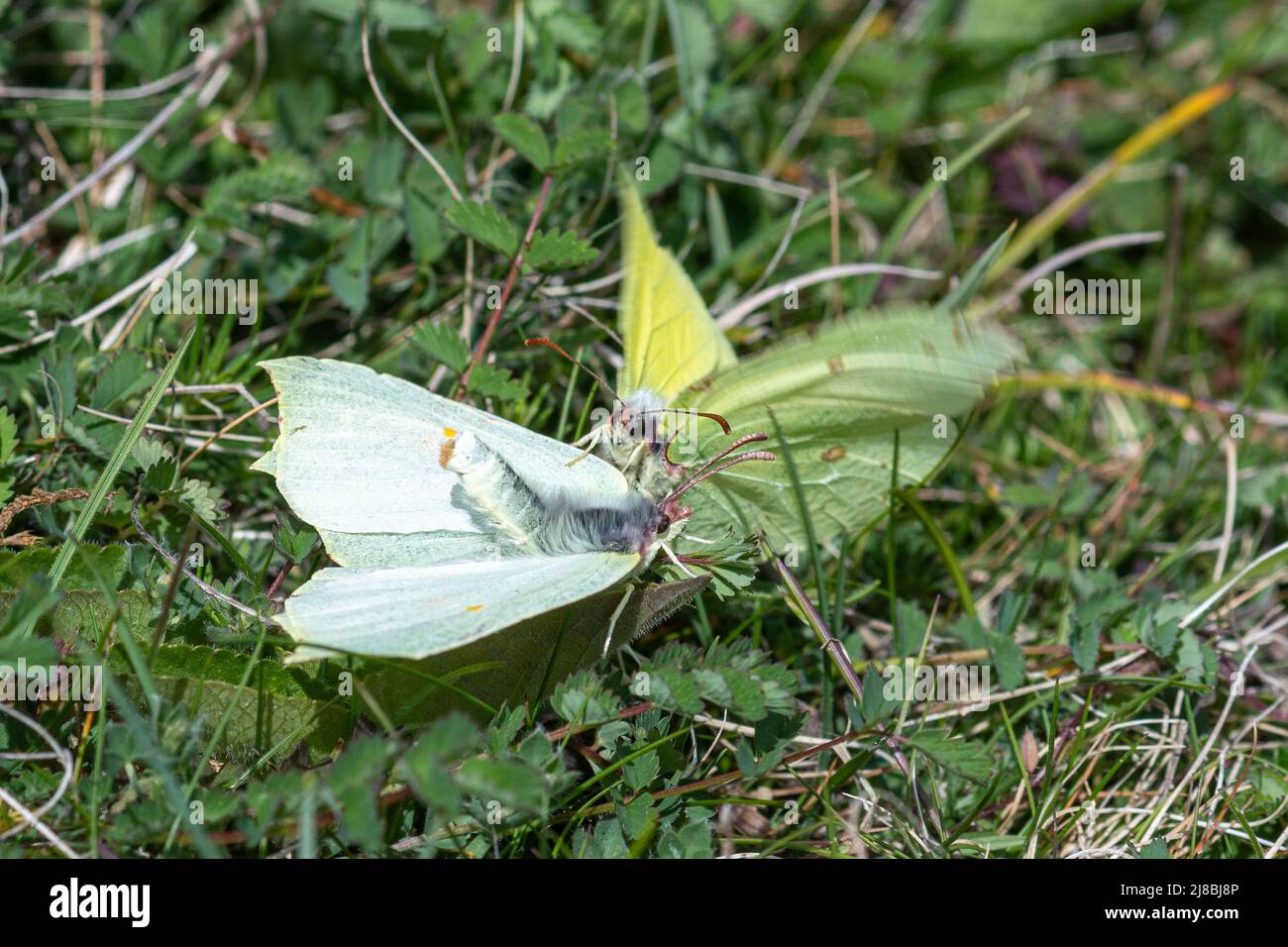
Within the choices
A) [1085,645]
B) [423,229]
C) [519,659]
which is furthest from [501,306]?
[1085,645]

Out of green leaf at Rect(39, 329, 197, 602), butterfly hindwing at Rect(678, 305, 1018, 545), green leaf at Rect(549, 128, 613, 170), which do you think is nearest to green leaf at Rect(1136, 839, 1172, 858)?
butterfly hindwing at Rect(678, 305, 1018, 545)

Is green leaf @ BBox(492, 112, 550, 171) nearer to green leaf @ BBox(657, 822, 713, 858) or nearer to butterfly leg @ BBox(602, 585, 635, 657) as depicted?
butterfly leg @ BBox(602, 585, 635, 657)

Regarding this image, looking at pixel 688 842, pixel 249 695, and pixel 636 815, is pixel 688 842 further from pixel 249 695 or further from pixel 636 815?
pixel 249 695

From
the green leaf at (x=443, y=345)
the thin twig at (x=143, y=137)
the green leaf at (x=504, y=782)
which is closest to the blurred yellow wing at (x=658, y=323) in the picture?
the green leaf at (x=443, y=345)

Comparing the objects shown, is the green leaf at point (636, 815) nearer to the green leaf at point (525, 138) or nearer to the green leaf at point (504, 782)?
the green leaf at point (504, 782)

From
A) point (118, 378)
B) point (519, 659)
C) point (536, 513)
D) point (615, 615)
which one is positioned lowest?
point (519, 659)

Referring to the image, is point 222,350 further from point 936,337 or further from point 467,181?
point 936,337
